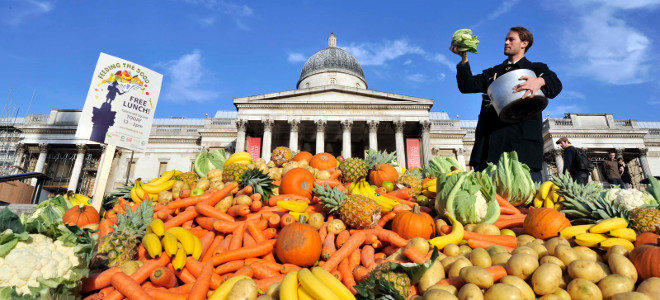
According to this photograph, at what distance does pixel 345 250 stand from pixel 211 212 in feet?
5.65

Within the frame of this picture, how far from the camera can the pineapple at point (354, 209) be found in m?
3.29

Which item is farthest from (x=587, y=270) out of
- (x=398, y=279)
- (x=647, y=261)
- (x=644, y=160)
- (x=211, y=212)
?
(x=644, y=160)

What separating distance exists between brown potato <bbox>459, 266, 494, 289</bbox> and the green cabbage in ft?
3.66

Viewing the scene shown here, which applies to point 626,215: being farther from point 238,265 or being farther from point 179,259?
point 179,259

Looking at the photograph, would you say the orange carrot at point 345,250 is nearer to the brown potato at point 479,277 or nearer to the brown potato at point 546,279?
the brown potato at point 479,277

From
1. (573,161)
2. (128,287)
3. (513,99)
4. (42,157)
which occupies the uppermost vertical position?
(42,157)

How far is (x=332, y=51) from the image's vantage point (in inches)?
1753

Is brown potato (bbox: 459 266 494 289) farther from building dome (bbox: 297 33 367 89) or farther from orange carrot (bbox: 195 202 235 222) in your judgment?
building dome (bbox: 297 33 367 89)

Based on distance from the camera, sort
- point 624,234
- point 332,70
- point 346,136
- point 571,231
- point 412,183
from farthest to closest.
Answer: point 332,70
point 346,136
point 412,183
point 571,231
point 624,234

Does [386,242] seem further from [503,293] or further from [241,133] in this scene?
[241,133]

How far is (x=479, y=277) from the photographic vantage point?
2045 mm

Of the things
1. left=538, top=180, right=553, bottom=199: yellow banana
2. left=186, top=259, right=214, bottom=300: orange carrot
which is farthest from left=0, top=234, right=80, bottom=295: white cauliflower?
left=538, top=180, right=553, bottom=199: yellow banana

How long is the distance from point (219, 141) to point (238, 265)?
34.8 metres

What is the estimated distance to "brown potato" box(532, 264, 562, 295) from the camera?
2061mm
